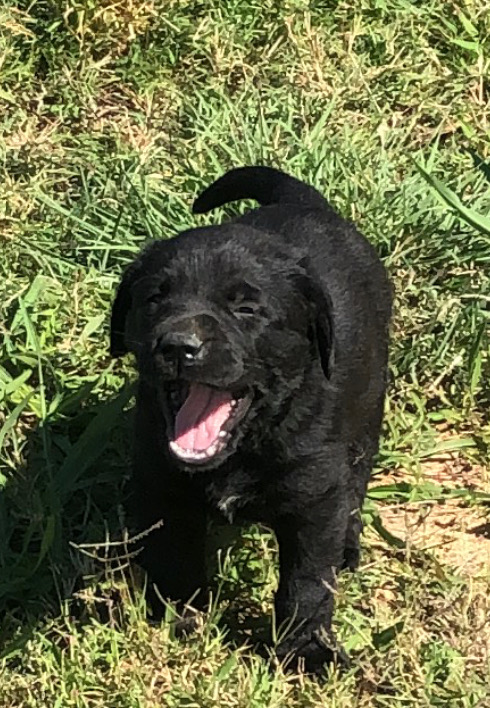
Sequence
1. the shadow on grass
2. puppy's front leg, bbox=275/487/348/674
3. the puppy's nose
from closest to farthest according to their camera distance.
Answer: the puppy's nose < puppy's front leg, bbox=275/487/348/674 < the shadow on grass

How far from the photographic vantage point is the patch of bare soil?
3.47 meters

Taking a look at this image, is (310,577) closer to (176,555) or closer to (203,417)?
(176,555)

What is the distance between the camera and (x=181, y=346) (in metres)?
2.59

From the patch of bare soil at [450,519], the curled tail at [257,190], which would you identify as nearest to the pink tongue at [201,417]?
the patch of bare soil at [450,519]

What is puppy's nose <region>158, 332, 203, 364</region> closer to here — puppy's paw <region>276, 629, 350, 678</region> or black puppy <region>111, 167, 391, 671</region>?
black puppy <region>111, 167, 391, 671</region>

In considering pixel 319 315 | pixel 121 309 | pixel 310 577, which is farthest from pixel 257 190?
pixel 310 577

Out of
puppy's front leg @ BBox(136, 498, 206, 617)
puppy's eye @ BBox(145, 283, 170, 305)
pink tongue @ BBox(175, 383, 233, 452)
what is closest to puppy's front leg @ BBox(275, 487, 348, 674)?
puppy's front leg @ BBox(136, 498, 206, 617)

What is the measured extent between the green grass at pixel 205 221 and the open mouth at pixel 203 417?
36 centimetres

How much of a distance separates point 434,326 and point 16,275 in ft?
4.21

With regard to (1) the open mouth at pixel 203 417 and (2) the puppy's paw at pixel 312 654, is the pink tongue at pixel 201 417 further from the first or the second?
(2) the puppy's paw at pixel 312 654

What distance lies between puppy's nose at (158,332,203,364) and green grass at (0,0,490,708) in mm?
556

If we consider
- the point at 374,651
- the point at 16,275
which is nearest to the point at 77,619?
the point at 374,651

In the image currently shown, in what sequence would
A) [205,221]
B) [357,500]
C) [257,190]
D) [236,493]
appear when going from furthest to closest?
[205,221]
[257,190]
[357,500]
[236,493]

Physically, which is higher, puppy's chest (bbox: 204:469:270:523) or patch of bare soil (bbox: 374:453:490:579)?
puppy's chest (bbox: 204:469:270:523)
